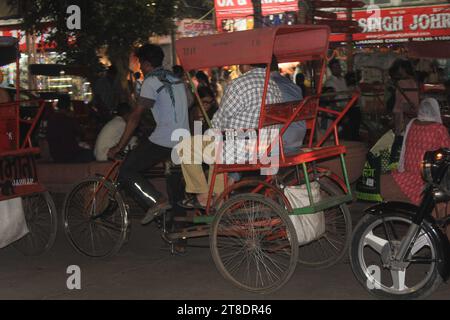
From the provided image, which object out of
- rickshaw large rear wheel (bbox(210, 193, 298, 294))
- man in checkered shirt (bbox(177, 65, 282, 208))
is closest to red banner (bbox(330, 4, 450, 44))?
man in checkered shirt (bbox(177, 65, 282, 208))

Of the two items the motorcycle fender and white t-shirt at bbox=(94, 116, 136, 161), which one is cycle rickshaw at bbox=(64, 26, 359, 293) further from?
white t-shirt at bbox=(94, 116, 136, 161)

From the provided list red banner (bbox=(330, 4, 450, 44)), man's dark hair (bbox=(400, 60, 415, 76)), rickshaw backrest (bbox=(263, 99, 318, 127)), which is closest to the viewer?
rickshaw backrest (bbox=(263, 99, 318, 127))

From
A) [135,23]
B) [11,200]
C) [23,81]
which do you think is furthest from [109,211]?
[23,81]

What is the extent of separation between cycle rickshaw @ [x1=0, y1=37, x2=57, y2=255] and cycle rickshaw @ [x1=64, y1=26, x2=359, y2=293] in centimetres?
64

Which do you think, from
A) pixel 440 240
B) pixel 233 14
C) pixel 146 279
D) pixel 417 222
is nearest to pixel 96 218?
pixel 146 279

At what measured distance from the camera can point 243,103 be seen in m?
6.08

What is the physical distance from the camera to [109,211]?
7.08m

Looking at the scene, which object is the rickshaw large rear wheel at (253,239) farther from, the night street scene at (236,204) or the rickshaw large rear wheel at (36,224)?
the rickshaw large rear wheel at (36,224)

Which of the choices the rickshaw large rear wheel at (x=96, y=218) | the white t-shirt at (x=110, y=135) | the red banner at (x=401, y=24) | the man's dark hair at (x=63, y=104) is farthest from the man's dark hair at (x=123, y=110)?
the red banner at (x=401, y=24)

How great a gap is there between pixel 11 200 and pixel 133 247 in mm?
1313

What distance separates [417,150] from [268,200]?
175 centimetres

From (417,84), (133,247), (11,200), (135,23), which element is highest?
(135,23)

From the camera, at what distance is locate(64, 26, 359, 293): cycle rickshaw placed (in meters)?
5.79
